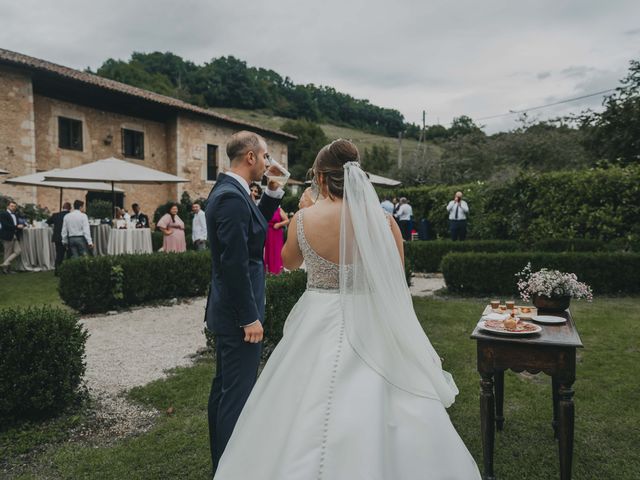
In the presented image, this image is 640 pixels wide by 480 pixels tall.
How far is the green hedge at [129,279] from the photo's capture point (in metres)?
8.06

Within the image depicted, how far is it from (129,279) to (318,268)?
22.5 ft

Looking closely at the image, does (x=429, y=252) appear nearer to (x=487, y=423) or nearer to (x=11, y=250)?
(x=487, y=423)

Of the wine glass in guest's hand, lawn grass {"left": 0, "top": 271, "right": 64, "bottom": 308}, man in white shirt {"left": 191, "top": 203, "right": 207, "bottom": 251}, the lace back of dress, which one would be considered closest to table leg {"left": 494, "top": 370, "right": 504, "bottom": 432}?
the lace back of dress

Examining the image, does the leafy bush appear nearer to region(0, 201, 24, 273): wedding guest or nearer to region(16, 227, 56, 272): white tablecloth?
region(0, 201, 24, 273): wedding guest

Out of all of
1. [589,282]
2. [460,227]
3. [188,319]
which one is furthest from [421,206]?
[188,319]

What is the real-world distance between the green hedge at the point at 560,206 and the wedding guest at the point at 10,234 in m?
14.0

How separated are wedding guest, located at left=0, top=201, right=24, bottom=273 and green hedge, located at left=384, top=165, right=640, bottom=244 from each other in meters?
14.0

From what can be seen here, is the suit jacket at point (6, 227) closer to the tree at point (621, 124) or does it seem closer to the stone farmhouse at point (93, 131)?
the stone farmhouse at point (93, 131)

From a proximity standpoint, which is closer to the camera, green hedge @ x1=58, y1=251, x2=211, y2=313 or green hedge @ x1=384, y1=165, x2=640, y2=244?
green hedge @ x1=58, y1=251, x2=211, y2=313

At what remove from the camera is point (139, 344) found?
6.40 metres

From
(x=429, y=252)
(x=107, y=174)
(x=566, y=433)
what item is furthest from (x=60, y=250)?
(x=566, y=433)

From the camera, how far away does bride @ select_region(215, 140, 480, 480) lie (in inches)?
82.0

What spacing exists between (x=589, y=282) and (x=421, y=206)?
1056 centimetres

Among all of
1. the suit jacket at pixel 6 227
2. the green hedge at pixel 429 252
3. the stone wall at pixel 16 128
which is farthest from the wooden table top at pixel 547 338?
the stone wall at pixel 16 128
